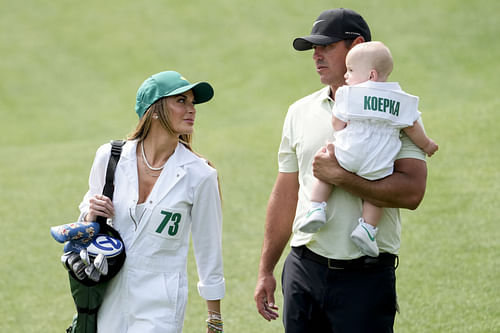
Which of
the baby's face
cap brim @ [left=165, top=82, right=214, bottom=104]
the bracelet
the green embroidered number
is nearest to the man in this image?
the baby's face

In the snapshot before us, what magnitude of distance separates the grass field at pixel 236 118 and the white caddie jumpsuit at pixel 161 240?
104 inches

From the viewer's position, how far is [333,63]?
151 inches

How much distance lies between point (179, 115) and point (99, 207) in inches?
24.6

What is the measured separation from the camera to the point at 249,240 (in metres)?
8.39

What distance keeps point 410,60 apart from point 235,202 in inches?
371

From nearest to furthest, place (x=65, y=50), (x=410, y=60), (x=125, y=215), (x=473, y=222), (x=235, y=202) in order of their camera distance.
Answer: (x=125, y=215)
(x=473, y=222)
(x=235, y=202)
(x=410, y=60)
(x=65, y=50)

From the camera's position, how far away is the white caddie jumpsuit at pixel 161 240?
372 centimetres

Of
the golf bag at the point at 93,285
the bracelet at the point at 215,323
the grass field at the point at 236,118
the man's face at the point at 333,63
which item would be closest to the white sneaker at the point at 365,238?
the man's face at the point at 333,63

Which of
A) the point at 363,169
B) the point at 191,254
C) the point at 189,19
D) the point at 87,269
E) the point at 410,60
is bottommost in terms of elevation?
the point at 191,254

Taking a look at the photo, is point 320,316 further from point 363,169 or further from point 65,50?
point 65,50

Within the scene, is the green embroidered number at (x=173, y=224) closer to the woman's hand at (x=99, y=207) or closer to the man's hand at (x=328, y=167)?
the woman's hand at (x=99, y=207)

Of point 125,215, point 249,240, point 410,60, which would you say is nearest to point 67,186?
point 249,240

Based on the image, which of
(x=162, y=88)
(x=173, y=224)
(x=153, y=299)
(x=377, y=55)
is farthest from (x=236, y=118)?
(x=377, y=55)

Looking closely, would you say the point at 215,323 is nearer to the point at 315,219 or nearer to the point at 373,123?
the point at 315,219
